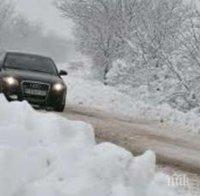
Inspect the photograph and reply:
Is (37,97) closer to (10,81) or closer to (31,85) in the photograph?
(31,85)

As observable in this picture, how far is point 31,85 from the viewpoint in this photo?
17484 mm

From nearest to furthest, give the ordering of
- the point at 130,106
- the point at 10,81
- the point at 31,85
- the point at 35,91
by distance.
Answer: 1. the point at 10,81
2. the point at 31,85
3. the point at 35,91
4. the point at 130,106

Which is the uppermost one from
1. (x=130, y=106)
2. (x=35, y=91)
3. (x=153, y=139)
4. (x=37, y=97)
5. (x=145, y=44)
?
(x=153, y=139)

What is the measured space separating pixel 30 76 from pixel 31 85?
0.82 feet

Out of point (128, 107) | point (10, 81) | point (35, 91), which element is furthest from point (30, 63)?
point (128, 107)

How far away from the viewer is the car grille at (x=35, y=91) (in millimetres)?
17469

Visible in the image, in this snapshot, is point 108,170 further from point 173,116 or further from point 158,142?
point 173,116

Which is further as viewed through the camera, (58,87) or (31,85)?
(58,87)

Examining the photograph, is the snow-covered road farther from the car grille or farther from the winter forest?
the winter forest

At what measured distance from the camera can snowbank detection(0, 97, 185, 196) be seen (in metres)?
6.68

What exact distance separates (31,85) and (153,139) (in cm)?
408

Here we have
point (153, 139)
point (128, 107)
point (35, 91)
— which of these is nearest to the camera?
point (153, 139)

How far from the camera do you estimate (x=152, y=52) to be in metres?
27.7

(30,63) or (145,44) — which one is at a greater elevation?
(30,63)
